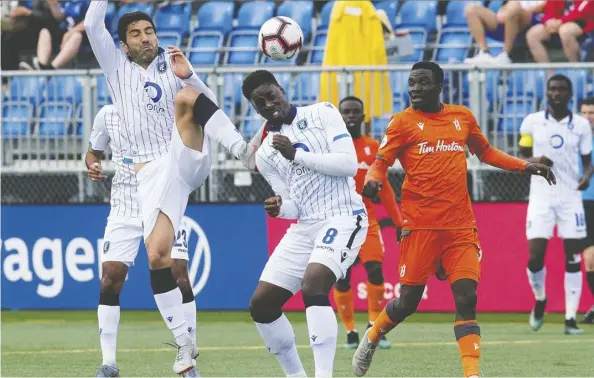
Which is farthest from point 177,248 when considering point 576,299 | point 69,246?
point 69,246

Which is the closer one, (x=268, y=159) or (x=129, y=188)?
(x=268, y=159)

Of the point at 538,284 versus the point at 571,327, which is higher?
the point at 538,284

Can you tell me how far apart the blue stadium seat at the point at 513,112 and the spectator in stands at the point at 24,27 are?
22.9ft

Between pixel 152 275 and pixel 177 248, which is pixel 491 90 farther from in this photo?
pixel 152 275

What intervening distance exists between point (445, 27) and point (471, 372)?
1039cm

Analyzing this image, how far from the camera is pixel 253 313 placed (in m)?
9.44

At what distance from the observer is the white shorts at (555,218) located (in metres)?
14.3

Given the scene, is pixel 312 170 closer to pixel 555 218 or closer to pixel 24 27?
pixel 555 218

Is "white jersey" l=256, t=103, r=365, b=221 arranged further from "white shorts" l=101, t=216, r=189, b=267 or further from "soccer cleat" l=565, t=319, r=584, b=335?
"soccer cleat" l=565, t=319, r=584, b=335

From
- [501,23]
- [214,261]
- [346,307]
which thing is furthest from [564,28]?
[346,307]

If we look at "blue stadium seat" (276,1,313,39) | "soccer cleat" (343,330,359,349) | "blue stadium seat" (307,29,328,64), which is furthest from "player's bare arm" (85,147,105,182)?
"blue stadium seat" (276,1,313,39)

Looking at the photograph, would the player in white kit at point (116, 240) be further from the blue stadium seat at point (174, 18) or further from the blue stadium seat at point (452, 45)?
the blue stadium seat at point (174, 18)

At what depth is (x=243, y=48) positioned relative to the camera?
19281 millimetres

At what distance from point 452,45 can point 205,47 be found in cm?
365
